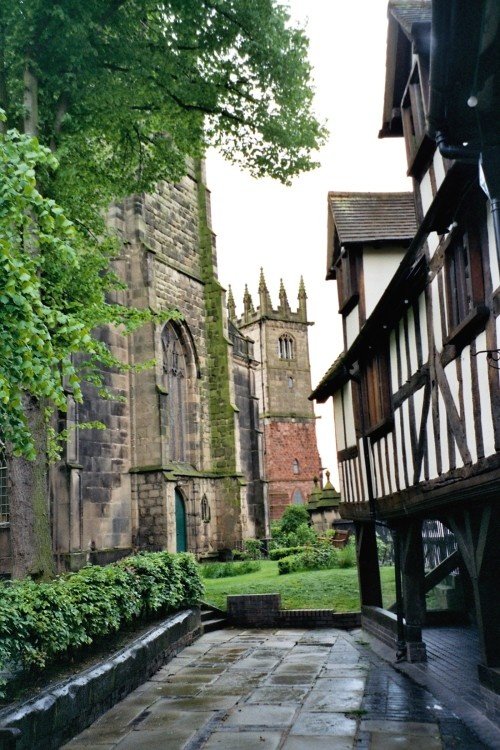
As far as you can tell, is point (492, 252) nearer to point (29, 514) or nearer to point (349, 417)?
point (29, 514)

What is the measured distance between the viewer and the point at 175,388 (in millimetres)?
25156

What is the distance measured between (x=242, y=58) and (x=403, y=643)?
9935 millimetres

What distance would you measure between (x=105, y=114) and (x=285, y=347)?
51056mm

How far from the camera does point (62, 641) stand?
798 cm

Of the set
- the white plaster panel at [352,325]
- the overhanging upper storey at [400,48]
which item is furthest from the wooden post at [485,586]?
the white plaster panel at [352,325]

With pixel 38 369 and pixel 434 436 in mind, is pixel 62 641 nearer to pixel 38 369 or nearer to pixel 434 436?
pixel 38 369

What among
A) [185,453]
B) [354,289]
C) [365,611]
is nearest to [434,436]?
[354,289]

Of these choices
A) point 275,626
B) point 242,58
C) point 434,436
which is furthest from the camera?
point 275,626

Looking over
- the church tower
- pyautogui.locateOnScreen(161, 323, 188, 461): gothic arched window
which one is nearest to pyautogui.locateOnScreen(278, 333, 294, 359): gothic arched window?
the church tower

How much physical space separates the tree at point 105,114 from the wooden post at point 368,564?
19.1 feet

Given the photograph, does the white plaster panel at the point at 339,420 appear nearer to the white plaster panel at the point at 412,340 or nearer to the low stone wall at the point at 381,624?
the low stone wall at the point at 381,624

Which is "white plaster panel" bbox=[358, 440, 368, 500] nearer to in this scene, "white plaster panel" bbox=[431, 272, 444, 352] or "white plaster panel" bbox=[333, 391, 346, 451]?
"white plaster panel" bbox=[333, 391, 346, 451]

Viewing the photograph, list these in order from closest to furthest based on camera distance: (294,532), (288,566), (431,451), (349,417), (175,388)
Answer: (431,451)
(349,417)
(288,566)
(175,388)
(294,532)

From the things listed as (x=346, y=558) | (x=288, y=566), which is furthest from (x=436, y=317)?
(x=346, y=558)
